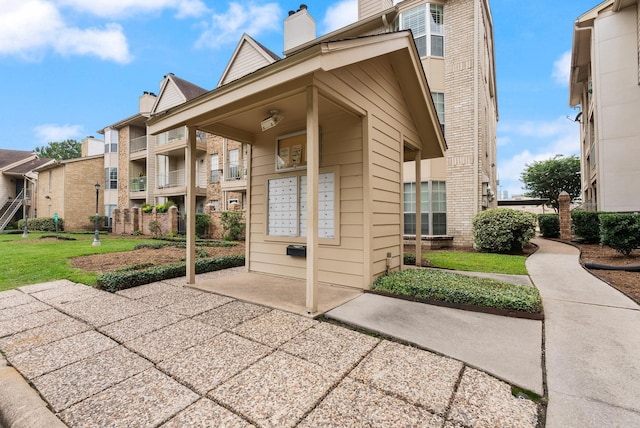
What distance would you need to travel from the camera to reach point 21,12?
503 inches

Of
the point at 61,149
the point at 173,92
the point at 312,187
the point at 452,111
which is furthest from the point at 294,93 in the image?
the point at 61,149

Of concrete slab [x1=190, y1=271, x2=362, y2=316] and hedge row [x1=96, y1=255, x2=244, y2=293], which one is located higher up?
hedge row [x1=96, y1=255, x2=244, y2=293]

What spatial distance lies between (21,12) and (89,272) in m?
15.0

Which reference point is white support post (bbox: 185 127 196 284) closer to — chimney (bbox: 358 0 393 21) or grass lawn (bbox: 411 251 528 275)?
grass lawn (bbox: 411 251 528 275)

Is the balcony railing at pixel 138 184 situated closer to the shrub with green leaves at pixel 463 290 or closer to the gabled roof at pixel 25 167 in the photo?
the gabled roof at pixel 25 167

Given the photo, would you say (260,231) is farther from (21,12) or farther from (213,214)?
(21,12)

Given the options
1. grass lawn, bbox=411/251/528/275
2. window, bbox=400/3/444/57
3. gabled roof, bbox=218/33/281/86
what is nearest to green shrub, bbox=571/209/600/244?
grass lawn, bbox=411/251/528/275

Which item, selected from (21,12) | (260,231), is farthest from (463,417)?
(21,12)

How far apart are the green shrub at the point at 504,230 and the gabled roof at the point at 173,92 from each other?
20.0 metres

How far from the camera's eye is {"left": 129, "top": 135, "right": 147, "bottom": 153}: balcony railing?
22.5 meters

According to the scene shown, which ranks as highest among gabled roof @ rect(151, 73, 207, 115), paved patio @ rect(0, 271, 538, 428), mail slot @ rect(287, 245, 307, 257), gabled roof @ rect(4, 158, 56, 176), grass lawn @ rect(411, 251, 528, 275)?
gabled roof @ rect(151, 73, 207, 115)

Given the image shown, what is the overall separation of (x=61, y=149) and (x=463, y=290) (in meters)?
60.9

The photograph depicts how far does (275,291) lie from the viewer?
183 inches

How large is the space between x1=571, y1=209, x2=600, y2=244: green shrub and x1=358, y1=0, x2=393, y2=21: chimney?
39.8 ft
